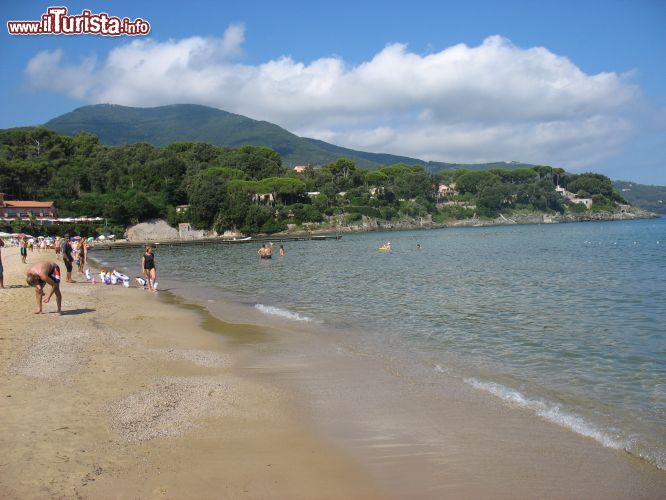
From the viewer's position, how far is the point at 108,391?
703 centimetres

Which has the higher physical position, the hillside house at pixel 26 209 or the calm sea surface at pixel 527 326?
the hillside house at pixel 26 209

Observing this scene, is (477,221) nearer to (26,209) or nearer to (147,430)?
(26,209)

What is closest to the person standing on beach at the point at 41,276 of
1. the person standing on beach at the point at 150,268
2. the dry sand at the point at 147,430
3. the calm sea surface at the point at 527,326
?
the dry sand at the point at 147,430

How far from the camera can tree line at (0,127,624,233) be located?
101 m

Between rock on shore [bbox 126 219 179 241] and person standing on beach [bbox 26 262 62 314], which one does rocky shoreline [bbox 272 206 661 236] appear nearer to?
rock on shore [bbox 126 219 179 241]

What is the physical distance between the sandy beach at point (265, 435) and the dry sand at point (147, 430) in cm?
2

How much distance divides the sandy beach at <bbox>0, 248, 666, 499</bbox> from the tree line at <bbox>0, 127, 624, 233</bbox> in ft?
315

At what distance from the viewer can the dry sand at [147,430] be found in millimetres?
4613

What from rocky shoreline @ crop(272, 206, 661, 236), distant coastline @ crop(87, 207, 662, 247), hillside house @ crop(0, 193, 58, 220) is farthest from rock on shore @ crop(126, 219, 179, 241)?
rocky shoreline @ crop(272, 206, 661, 236)

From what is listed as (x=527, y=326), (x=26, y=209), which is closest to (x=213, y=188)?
(x=26, y=209)

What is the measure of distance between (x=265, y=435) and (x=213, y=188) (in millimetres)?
99907

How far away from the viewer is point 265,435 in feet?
19.3

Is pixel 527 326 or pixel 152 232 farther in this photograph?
pixel 152 232

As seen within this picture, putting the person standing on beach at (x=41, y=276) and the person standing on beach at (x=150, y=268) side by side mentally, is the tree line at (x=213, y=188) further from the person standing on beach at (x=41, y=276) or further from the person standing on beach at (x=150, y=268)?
the person standing on beach at (x=41, y=276)
